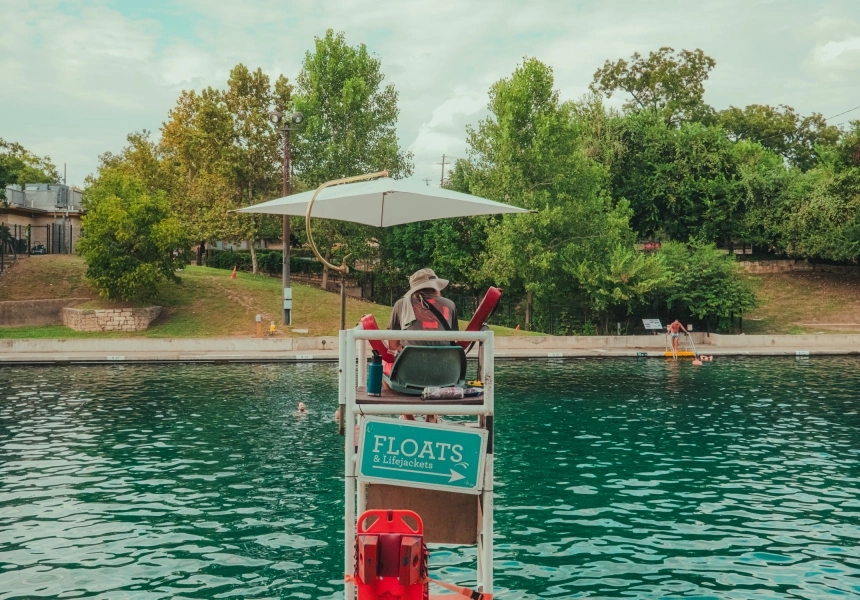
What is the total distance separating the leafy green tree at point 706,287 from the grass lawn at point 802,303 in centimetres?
362

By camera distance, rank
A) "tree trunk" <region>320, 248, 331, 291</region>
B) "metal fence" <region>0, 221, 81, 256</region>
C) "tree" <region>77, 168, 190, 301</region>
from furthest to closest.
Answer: "metal fence" <region>0, 221, 81, 256</region>, "tree trunk" <region>320, 248, 331, 291</region>, "tree" <region>77, 168, 190, 301</region>

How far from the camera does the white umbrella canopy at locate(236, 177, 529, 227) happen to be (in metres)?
8.56

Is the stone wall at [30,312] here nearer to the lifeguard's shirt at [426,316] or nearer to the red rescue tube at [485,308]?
the lifeguard's shirt at [426,316]

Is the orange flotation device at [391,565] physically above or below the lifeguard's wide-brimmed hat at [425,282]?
below

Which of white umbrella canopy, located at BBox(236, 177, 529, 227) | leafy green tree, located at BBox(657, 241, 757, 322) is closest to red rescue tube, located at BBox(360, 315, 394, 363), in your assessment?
white umbrella canopy, located at BBox(236, 177, 529, 227)

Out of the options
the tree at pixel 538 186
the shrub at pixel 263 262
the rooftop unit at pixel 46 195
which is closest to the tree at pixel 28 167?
the rooftop unit at pixel 46 195

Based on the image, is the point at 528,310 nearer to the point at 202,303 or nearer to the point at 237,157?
the point at 202,303

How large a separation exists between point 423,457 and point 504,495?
6.65 m

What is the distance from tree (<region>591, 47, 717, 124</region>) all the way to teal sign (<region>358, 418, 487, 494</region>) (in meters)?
67.7

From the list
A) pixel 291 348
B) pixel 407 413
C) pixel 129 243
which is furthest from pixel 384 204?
pixel 129 243

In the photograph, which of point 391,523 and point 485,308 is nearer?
point 391,523

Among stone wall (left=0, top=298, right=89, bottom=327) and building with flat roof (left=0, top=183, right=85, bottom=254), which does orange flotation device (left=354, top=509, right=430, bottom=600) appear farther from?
building with flat roof (left=0, top=183, right=85, bottom=254)

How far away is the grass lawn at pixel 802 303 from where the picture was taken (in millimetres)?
46719

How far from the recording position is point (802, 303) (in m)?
51.0
